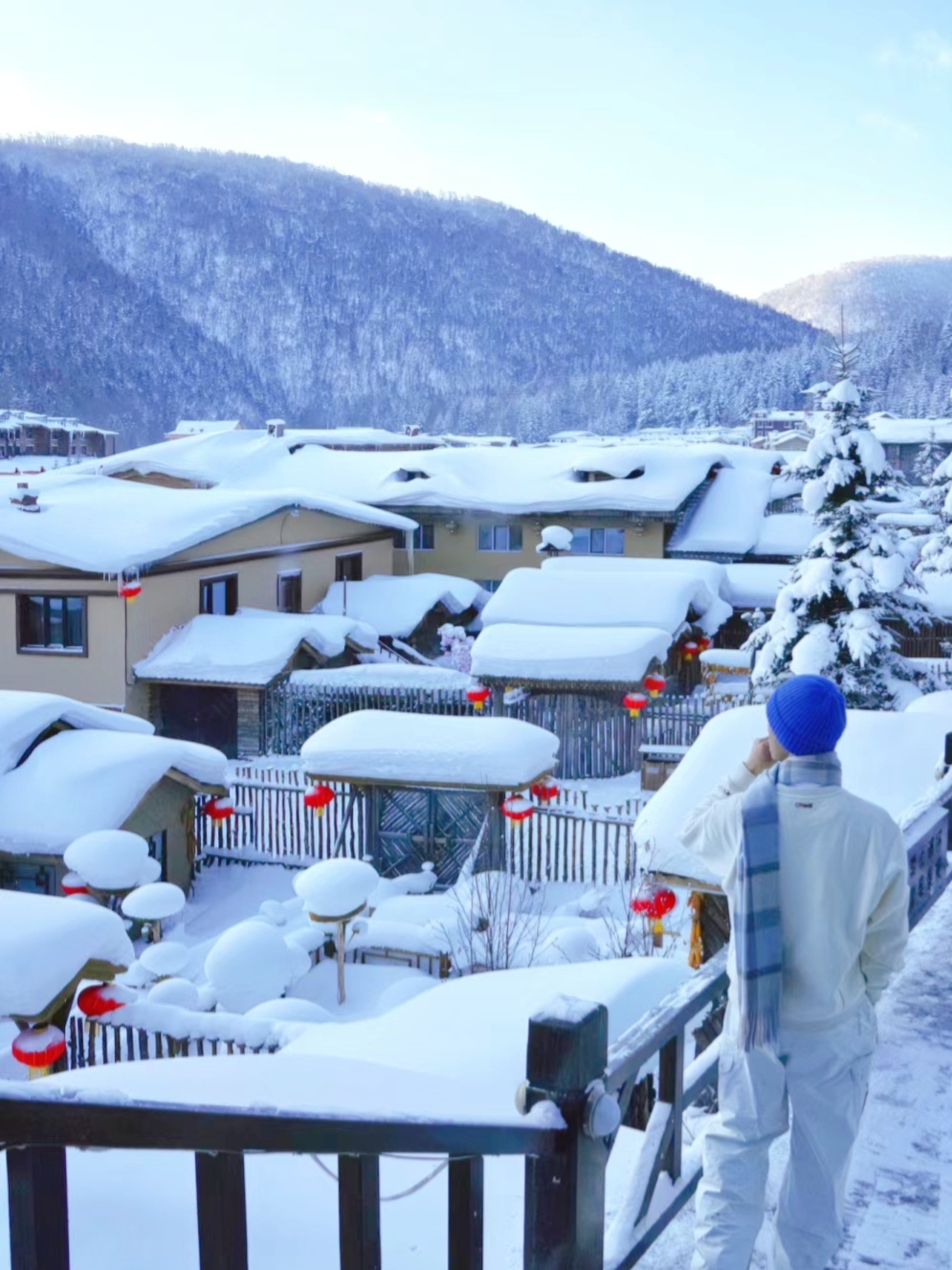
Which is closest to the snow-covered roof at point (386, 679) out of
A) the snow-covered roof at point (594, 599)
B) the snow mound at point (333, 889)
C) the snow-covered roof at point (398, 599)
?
the snow-covered roof at point (594, 599)

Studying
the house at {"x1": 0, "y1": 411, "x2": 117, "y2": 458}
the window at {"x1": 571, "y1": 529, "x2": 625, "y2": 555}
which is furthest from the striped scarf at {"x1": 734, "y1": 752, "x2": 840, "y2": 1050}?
the house at {"x1": 0, "y1": 411, "x2": 117, "y2": 458}

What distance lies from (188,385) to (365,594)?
128 metres

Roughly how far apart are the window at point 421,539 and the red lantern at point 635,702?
16.1 metres

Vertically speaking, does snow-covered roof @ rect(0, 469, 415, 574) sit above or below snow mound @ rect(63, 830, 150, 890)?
above

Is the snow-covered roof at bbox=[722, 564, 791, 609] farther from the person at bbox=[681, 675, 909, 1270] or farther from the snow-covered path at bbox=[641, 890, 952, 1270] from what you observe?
the person at bbox=[681, 675, 909, 1270]

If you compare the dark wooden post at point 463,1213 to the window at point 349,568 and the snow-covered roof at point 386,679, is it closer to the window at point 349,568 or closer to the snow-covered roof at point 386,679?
the snow-covered roof at point 386,679

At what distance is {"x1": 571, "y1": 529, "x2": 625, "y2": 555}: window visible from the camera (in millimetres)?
34250

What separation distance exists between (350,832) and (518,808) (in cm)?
299

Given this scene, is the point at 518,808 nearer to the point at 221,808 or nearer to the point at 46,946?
the point at 221,808

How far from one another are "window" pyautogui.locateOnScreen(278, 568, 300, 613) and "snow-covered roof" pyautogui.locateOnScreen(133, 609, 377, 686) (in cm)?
305

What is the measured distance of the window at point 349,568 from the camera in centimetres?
3193

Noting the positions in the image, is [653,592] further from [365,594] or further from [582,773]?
[365,594]

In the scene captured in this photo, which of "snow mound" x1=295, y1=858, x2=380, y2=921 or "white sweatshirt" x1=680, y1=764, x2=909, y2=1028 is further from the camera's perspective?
"snow mound" x1=295, y1=858, x2=380, y2=921

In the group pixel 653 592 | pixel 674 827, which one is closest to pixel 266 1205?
pixel 674 827
